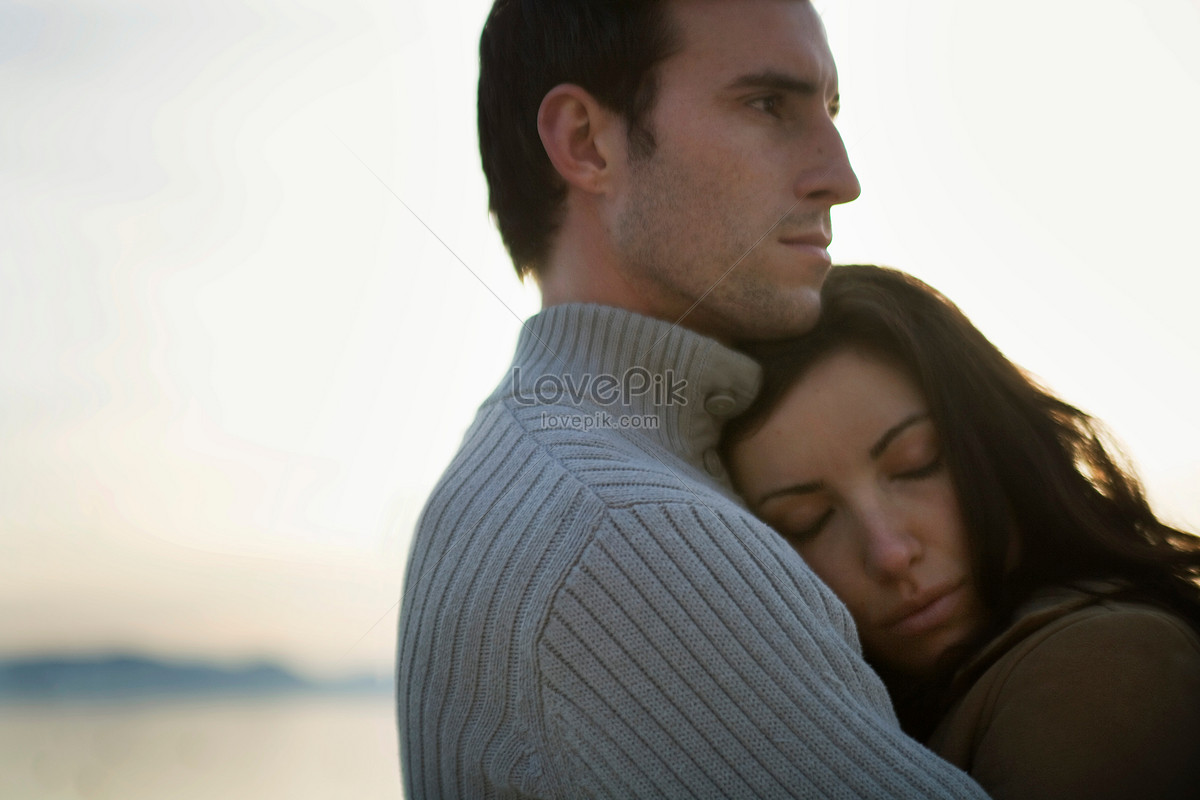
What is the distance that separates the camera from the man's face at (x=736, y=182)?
4.34 feet

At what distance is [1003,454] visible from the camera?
50.8 inches

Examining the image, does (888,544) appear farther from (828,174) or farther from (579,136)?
(579,136)

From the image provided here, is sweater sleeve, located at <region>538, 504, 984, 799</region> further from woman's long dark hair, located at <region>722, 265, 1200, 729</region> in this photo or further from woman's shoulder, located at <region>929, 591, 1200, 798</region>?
woman's long dark hair, located at <region>722, 265, 1200, 729</region>

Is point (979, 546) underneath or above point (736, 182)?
underneath

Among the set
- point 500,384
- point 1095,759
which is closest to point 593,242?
point 500,384

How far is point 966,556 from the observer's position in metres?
1.20

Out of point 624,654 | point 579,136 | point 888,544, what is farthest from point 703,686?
point 579,136

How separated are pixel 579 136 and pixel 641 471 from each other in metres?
0.75

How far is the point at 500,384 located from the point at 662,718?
0.57m

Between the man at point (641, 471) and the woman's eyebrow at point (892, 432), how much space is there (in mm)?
226

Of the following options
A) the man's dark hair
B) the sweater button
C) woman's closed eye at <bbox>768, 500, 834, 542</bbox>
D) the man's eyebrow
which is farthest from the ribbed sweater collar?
the man's eyebrow

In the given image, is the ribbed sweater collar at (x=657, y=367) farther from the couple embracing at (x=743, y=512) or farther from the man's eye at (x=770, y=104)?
the man's eye at (x=770, y=104)

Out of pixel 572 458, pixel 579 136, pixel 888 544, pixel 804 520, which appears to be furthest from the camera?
pixel 579 136

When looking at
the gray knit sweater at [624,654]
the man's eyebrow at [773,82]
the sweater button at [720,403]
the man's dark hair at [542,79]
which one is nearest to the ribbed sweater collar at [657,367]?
the sweater button at [720,403]
